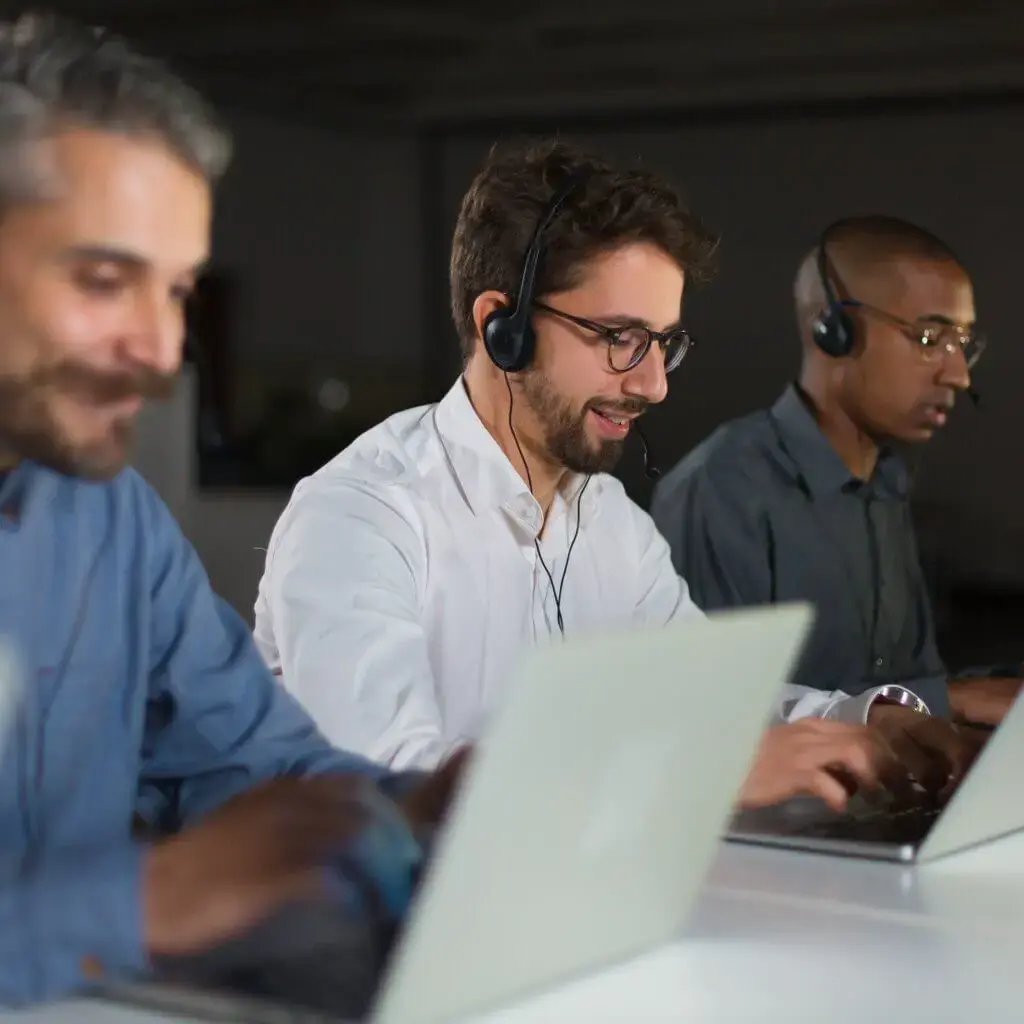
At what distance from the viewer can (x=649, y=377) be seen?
1.68m

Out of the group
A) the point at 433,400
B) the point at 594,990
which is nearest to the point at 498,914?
the point at 594,990

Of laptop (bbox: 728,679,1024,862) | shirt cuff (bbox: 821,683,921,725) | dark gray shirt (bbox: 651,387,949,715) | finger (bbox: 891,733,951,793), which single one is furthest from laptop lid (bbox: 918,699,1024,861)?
dark gray shirt (bbox: 651,387,949,715)

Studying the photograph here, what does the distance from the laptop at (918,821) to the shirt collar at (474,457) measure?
15.3 inches

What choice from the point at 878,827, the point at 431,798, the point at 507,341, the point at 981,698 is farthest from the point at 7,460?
the point at 981,698

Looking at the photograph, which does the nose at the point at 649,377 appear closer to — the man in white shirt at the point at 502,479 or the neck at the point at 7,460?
the man in white shirt at the point at 502,479

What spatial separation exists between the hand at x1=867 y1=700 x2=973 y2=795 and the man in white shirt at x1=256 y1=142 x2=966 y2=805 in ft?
0.12

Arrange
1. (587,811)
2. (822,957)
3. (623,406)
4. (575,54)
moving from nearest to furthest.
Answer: (587,811)
(822,957)
(623,406)
(575,54)

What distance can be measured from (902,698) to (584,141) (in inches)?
25.9

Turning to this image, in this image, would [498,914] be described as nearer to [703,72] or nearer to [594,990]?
[594,990]

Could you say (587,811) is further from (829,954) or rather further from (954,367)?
(954,367)

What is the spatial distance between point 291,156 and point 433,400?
0.89ft

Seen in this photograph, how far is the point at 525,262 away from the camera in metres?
1.59

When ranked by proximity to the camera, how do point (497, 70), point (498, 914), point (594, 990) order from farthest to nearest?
1. point (497, 70)
2. point (594, 990)
3. point (498, 914)

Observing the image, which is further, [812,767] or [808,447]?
[808,447]
